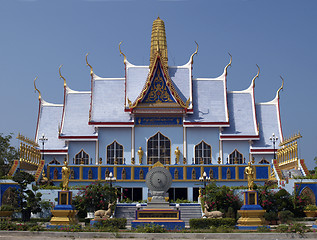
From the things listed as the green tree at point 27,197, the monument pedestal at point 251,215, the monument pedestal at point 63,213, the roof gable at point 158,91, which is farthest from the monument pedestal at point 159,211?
the roof gable at point 158,91

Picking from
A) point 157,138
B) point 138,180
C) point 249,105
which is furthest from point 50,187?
point 249,105

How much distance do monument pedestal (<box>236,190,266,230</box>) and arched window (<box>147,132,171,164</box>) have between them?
624 inches

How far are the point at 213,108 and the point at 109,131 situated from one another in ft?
27.5

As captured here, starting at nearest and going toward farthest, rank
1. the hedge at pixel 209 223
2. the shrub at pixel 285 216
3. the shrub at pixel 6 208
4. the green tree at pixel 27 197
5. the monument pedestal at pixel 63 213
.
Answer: the hedge at pixel 209 223 < the monument pedestal at pixel 63 213 < the shrub at pixel 285 216 < the green tree at pixel 27 197 < the shrub at pixel 6 208

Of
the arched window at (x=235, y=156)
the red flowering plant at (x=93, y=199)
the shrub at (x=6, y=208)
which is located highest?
the arched window at (x=235, y=156)

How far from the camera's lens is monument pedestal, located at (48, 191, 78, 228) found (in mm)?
26364

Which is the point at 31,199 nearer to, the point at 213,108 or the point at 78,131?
the point at 78,131

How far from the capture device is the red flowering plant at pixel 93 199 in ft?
107

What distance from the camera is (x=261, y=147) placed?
42.3 m

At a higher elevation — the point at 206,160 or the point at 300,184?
the point at 206,160

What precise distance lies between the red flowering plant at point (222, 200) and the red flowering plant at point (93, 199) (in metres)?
5.78

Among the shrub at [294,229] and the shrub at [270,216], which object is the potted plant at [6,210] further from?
the shrub at [294,229]

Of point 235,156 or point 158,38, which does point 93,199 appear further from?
point 158,38

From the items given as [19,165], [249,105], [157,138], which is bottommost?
[19,165]
